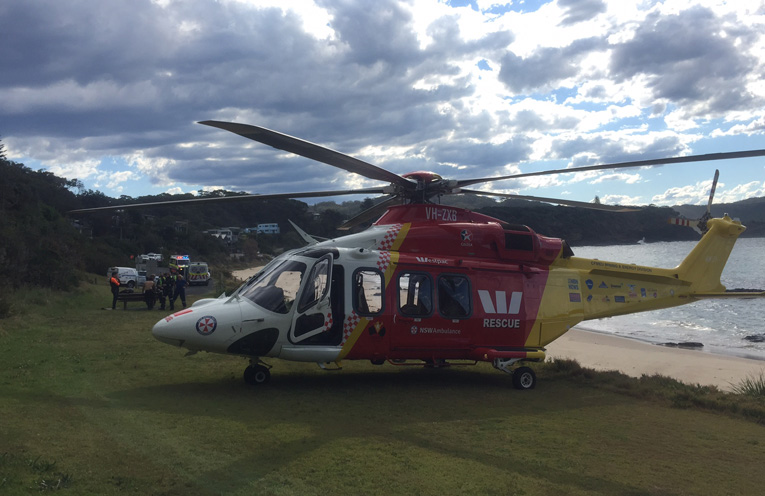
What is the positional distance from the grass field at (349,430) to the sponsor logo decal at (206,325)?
0.87 m

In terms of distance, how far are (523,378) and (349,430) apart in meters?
4.33

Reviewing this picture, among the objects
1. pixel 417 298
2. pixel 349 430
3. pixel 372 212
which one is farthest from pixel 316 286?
pixel 372 212

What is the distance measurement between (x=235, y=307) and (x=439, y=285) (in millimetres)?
3486

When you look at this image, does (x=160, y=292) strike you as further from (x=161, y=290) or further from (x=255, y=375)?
(x=255, y=375)

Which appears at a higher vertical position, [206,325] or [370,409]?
[206,325]

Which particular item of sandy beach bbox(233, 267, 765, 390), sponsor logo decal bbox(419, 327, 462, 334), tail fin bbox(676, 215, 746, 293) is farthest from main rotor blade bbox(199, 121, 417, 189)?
sandy beach bbox(233, 267, 765, 390)

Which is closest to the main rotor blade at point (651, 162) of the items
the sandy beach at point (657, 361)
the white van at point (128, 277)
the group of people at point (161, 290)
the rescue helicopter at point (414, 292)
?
the rescue helicopter at point (414, 292)

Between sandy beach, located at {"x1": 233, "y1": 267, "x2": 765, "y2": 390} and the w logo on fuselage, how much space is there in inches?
201

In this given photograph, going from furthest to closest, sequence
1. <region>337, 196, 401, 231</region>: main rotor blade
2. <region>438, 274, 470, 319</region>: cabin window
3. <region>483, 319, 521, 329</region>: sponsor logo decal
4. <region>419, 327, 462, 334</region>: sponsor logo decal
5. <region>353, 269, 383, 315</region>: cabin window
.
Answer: <region>337, 196, 401, 231</region>: main rotor blade < <region>483, 319, 521, 329</region>: sponsor logo decal < <region>438, 274, 470, 319</region>: cabin window < <region>419, 327, 462, 334</region>: sponsor logo decal < <region>353, 269, 383, 315</region>: cabin window

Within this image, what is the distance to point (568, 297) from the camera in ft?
37.1

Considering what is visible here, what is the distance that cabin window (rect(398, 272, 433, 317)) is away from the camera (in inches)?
387

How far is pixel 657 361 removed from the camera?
674 inches

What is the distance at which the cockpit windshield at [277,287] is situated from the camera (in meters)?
9.12

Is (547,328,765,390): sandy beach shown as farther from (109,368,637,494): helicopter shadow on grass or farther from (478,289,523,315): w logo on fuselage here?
(109,368,637,494): helicopter shadow on grass
